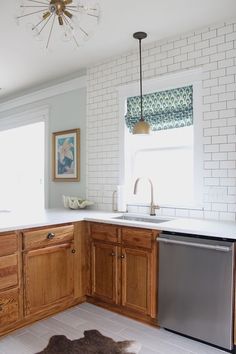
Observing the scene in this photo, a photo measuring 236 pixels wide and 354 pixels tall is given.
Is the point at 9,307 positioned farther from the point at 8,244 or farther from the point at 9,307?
the point at 8,244

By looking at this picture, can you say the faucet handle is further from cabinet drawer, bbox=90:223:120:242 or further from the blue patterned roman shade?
the blue patterned roman shade

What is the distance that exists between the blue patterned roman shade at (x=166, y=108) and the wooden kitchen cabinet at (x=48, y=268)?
4.63 feet

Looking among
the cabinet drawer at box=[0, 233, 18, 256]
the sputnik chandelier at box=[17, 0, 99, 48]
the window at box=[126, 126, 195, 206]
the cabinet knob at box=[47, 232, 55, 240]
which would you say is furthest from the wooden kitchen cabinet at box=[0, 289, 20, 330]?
the sputnik chandelier at box=[17, 0, 99, 48]

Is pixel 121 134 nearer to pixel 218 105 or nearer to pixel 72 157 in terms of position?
pixel 72 157

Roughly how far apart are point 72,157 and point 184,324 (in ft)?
8.03

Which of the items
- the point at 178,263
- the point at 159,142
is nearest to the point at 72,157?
the point at 159,142

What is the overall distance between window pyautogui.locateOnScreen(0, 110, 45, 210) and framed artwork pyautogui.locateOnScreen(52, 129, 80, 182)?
1.59 feet

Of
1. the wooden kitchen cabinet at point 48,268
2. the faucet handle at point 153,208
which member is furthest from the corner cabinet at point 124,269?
the faucet handle at point 153,208

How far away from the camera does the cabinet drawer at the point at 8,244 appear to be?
7.59ft

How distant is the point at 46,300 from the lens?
2.63m

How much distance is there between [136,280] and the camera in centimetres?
258

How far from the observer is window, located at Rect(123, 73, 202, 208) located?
112 inches

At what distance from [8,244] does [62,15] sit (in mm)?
1716

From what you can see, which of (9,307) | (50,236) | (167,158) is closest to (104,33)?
(167,158)
